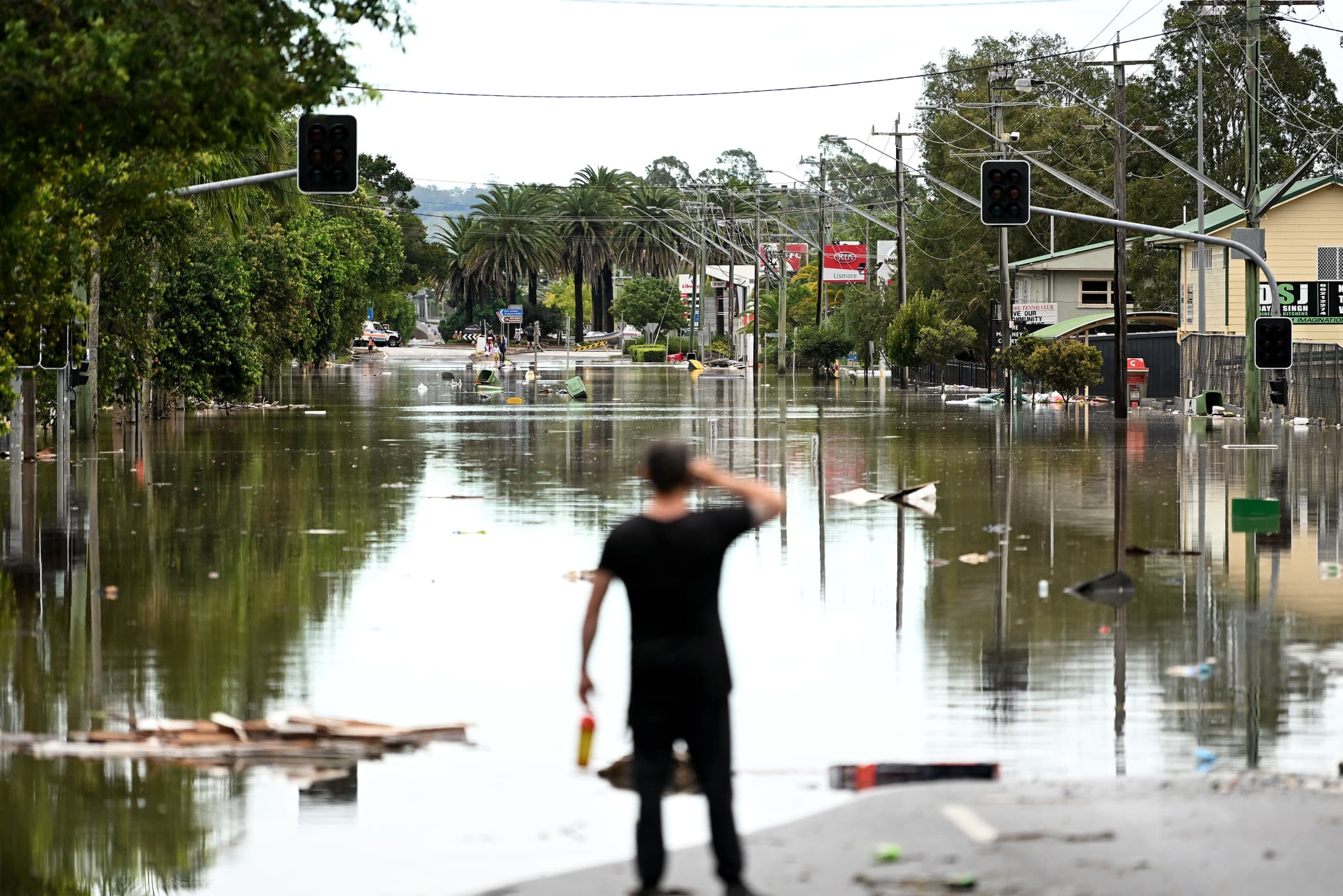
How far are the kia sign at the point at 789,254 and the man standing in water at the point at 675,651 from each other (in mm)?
91236

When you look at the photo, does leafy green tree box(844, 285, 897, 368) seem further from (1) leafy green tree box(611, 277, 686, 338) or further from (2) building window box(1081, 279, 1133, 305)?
(1) leafy green tree box(611, 277, 686, 338)

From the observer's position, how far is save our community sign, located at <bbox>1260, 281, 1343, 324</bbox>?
49.0m

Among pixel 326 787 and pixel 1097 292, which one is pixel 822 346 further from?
pixel 326 787

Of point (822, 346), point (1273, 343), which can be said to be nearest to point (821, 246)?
point (822, 346)

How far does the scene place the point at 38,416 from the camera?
3775 centimetres

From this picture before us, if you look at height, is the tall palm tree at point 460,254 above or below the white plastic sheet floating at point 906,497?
above

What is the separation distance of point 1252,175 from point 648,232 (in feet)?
320

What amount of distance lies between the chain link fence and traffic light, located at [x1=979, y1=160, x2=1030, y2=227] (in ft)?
38.5

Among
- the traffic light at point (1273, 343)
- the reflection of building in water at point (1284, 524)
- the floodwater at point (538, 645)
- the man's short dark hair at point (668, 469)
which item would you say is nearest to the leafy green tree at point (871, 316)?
the traffic light at point (1273, 343)

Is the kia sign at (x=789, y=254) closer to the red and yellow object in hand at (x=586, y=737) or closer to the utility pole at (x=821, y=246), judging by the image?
the utility pole at (x=821, y=246)

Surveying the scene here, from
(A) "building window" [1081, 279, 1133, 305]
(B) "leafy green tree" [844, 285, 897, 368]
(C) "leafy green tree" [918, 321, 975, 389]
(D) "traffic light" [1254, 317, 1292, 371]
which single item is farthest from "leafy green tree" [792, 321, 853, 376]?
(D) "traffic light" [1254, 317, 1292, 371]

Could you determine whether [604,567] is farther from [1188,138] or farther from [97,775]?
[1188,138]

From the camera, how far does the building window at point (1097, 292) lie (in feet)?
259

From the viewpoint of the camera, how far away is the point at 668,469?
22.1ft
